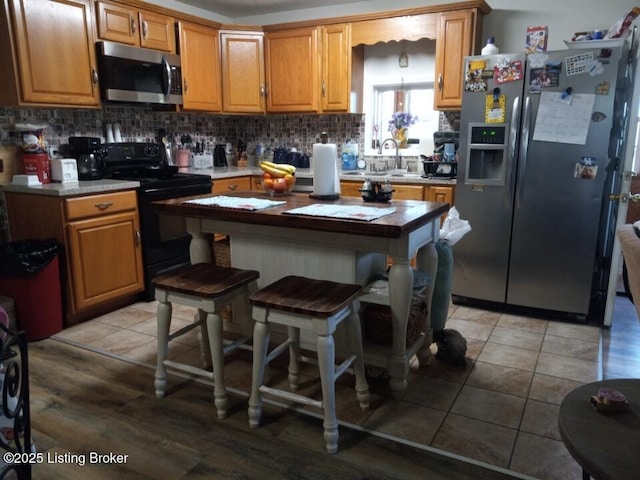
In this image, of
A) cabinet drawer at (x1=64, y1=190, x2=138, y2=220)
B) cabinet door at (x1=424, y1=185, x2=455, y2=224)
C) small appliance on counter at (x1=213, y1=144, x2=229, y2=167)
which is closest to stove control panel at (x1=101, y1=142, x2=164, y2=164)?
cabinet drawer at (x1=64, y1=190, x2=138, y2=220)

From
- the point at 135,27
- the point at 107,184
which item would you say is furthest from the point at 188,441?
the point at 135,27

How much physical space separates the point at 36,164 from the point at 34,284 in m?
0.86

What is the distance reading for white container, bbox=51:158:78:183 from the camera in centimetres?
323

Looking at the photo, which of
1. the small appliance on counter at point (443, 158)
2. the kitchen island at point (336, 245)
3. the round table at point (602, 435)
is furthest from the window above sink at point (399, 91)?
the round table at point (602, 435)

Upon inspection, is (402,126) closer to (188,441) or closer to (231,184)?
(231,184)

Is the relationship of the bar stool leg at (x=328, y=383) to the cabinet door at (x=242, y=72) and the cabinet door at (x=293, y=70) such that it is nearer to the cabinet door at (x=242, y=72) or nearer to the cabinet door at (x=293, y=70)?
the cabinet door at (x=293, y=70)

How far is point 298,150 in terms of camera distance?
194 inches

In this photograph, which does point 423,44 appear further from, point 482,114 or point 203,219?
point 203,219

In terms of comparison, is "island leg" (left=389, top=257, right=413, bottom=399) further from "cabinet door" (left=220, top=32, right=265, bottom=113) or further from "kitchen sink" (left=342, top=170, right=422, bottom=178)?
"cabinet door" (left=220, top=32, right=265, bottom=113)

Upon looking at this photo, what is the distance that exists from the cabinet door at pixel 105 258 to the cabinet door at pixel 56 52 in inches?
34.3

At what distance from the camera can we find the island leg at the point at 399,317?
80.4 inches

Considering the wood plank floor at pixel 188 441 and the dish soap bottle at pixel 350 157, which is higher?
the dish soap bottle at pixel 350 157

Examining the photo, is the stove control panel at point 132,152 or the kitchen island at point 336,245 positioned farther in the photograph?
the stove control panel at point 132,152

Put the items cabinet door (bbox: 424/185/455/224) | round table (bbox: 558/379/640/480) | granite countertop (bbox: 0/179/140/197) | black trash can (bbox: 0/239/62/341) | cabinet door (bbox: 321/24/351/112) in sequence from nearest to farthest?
round table (bbox: 558/379/640/480)
black trash can (bbox: 0/239/62/341)
granite countertop (bbox: 0/179/140/197)
cabinet door (bbox: 424/185/455/224)
cabinet door (bbox: 321/24/351/112)
